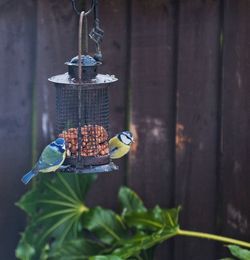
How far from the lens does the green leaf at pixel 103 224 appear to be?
295 cm

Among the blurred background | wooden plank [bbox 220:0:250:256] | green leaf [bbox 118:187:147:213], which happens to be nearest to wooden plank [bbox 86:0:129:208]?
the blurred background

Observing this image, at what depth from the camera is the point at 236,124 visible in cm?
300

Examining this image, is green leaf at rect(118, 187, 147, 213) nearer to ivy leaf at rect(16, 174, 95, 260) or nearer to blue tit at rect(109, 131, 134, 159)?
ivy leaf at rect(16, 174, 95, 260)

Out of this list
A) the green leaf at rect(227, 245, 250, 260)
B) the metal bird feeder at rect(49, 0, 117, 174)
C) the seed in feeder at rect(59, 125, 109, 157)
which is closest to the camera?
the metal bird feeder at rect(49, 0, 117, 174)

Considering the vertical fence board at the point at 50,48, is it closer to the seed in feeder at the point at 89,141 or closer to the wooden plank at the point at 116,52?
the wooden plank at the point at 116,52

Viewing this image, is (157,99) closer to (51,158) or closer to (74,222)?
(74,222)

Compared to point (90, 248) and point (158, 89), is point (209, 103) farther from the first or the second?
point (90, 248)

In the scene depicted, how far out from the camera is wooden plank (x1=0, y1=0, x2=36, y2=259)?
114 inches

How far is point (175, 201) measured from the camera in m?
3.09

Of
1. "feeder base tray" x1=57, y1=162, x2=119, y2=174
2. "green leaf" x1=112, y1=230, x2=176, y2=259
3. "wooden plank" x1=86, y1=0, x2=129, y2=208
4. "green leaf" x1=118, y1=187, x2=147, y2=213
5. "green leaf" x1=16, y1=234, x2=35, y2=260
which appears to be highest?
"wooden plank" x1=86, y1=0, x2=129, y2=208

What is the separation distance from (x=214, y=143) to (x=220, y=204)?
24 cm

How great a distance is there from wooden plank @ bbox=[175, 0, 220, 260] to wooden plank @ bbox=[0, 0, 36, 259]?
1.84ft

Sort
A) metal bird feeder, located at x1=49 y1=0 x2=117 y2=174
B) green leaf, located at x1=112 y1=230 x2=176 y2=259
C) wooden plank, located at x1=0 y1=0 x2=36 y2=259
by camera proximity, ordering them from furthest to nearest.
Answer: wooden plank, located at x1=0 y1=0 x2=36 y2=259
green leaf, located at x1=112 y1=230 x2=176 y2=259
metal bird feeder, located at x1=49 y1=0 x2=117 y2=174

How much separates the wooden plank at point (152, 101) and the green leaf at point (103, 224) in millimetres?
172
